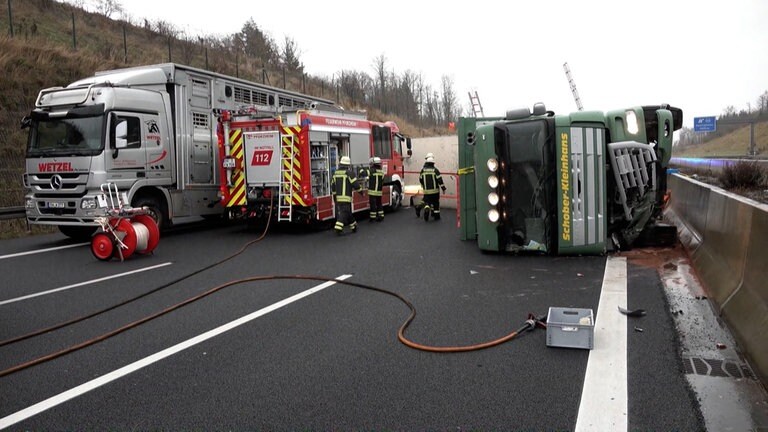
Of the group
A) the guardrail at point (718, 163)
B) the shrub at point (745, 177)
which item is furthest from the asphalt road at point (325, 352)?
the guardrail at point (718, 163)

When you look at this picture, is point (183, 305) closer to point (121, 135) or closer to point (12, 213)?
point (121, 135)

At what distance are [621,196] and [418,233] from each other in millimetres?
4565

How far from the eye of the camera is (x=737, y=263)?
491 cm

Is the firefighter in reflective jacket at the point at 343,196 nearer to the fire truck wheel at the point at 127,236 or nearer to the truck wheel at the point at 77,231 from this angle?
the fire truck wheel at the point at 127,236

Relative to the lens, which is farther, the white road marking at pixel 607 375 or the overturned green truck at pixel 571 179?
the overturned green truck at pixel 571 179

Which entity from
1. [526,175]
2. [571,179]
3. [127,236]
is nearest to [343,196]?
[127,236]

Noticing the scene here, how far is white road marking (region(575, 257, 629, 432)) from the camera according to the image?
3080mm

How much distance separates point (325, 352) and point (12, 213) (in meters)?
10.7

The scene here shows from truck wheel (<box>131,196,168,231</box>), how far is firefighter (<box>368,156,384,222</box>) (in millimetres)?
4852

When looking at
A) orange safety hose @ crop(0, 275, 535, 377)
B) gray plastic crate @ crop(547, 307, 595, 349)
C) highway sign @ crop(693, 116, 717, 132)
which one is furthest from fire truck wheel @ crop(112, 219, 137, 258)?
highway sign @ crop(693, 116, 717, 132)

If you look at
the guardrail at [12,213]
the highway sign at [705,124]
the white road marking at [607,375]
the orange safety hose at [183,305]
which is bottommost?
the white road marking at [607,375]

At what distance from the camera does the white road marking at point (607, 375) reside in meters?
3.08

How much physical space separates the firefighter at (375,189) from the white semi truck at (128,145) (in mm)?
3798

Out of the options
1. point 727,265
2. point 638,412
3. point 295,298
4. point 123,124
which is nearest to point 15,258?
point 123,124
